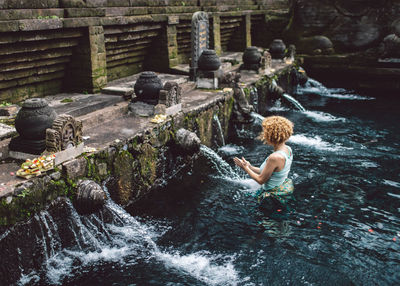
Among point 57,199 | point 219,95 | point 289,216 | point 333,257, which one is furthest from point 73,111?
point 333,257

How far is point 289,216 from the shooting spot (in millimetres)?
5484

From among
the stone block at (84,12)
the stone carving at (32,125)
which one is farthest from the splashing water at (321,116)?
the stone carving at (32,125)

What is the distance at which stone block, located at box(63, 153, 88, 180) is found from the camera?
4.80 m

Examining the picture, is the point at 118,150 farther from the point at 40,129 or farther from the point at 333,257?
the point at 333,257

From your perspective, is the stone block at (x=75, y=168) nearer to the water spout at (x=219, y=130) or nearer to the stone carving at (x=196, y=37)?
the water spout at (x=219, y=130)

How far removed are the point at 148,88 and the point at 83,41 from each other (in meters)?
2.26

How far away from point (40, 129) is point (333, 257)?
13.2 ft

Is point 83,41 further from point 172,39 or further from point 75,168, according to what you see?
point 75,168

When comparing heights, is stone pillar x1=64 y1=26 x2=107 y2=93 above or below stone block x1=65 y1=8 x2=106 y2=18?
below

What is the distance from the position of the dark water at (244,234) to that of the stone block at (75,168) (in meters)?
0.58

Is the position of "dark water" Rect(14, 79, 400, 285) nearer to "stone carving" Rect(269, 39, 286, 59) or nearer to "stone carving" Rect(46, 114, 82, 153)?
"stone carving" Rect(46, 114, 82, 153)

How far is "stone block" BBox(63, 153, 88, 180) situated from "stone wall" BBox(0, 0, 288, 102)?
10.1 feet

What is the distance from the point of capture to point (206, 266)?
4613 millimetres

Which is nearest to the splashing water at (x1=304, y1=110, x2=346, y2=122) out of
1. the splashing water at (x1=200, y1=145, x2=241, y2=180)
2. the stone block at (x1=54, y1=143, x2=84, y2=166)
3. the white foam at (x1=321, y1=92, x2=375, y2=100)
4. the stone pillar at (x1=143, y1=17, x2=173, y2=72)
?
the white foam at (x1=321, y1=92, x2=375, y2=100)
